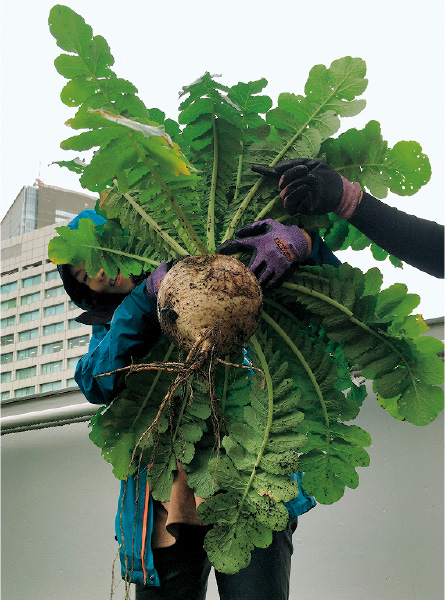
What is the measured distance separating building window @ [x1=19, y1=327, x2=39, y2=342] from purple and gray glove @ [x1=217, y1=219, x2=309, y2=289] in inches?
432

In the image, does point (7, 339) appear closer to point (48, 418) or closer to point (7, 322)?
point (7, 322)

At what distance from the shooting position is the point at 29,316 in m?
10.3

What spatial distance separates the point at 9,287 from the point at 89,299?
8953mm

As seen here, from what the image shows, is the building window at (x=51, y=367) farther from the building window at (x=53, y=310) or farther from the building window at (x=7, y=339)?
the building window at (x=53, y=310)

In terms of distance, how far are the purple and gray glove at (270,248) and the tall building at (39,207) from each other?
7.64 metres

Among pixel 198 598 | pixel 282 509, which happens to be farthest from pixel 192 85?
pixel 198 598

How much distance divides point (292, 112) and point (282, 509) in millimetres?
876

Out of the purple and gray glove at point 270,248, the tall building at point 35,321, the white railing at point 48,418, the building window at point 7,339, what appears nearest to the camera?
the purple and gray glove at point 270,248

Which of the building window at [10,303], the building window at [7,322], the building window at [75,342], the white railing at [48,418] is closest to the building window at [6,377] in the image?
the building window at [75,342]

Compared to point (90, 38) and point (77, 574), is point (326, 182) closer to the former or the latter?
point (90, 38)

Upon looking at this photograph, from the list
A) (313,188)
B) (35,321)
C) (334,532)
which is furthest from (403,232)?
(35,321)

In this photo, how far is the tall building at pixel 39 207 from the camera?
29.6 feet

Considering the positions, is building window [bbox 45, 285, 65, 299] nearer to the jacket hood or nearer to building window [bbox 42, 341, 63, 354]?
building window [bbox 42, 341, 63, 354]

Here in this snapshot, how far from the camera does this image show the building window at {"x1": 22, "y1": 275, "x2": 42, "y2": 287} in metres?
9.11
